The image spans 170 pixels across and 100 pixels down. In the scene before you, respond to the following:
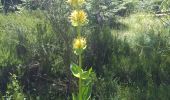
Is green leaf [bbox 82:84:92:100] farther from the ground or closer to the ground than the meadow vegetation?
farther from the ground

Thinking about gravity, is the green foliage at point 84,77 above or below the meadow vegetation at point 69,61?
above

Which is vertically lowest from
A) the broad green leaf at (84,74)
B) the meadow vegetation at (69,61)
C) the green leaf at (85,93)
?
the meadow vegetation at (69,61)

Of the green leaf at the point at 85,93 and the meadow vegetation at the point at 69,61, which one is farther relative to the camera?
the meadow vegetation at the point at 69,61

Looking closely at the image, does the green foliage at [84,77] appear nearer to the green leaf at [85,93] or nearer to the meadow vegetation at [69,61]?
the green leaf at [85,93]

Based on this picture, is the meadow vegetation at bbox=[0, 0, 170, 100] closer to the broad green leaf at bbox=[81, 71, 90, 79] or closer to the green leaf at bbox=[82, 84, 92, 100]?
the green leaf at bbox=[82, 84, 92, 100]

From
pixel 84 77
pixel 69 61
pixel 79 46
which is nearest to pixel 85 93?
pixel 84 77

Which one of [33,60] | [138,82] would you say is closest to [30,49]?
[33,60]

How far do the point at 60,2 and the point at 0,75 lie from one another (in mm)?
1301

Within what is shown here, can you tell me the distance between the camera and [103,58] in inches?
219

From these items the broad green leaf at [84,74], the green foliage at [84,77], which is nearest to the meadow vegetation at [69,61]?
the green foliage at [84,77]

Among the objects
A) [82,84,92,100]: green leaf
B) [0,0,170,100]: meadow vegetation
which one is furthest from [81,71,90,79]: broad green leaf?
[0,0,170,100]: meadow vegetation

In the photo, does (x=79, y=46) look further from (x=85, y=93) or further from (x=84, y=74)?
(x=85, y=93)

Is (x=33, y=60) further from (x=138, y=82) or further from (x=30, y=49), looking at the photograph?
(x=138, y=82)

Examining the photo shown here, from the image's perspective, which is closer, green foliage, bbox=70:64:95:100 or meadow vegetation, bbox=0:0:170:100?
green foliage, bbox=70:64:95:100
